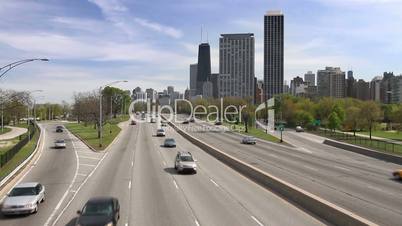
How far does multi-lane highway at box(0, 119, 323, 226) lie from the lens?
19594 mm

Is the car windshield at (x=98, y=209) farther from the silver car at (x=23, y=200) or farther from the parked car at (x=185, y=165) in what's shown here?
the parked car at (x=185, y=165)

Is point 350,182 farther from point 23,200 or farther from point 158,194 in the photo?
point 23,200

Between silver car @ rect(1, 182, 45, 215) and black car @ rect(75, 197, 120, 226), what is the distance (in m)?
4.02

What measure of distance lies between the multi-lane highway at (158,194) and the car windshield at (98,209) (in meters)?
1.28

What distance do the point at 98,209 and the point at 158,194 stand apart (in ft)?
26.8

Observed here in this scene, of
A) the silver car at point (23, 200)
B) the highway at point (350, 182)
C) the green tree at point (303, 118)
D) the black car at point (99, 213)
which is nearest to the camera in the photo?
the black car at point (99, 213)

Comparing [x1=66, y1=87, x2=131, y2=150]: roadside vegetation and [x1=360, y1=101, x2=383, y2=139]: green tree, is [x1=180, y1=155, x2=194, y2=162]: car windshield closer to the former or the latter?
[x1=66, y1=87, x2=131, y2=150]: roadside vegetation

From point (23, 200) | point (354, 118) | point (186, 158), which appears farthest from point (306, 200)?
point (354, 118)

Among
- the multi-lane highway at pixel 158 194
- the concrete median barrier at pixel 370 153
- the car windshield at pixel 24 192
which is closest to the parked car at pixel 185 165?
the multi-lane highway at pixel 158 194

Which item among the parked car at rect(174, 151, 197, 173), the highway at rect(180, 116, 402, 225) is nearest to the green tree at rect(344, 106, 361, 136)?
the highway at rect(180, 116, 402, 225)

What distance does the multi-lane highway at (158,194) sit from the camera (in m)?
19.6

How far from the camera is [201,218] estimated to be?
1953 centimetres

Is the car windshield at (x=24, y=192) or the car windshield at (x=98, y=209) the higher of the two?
the car windshield at (x=98, y=209)

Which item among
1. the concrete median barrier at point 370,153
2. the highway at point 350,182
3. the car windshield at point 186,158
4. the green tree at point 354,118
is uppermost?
the green tree at point 354,118
